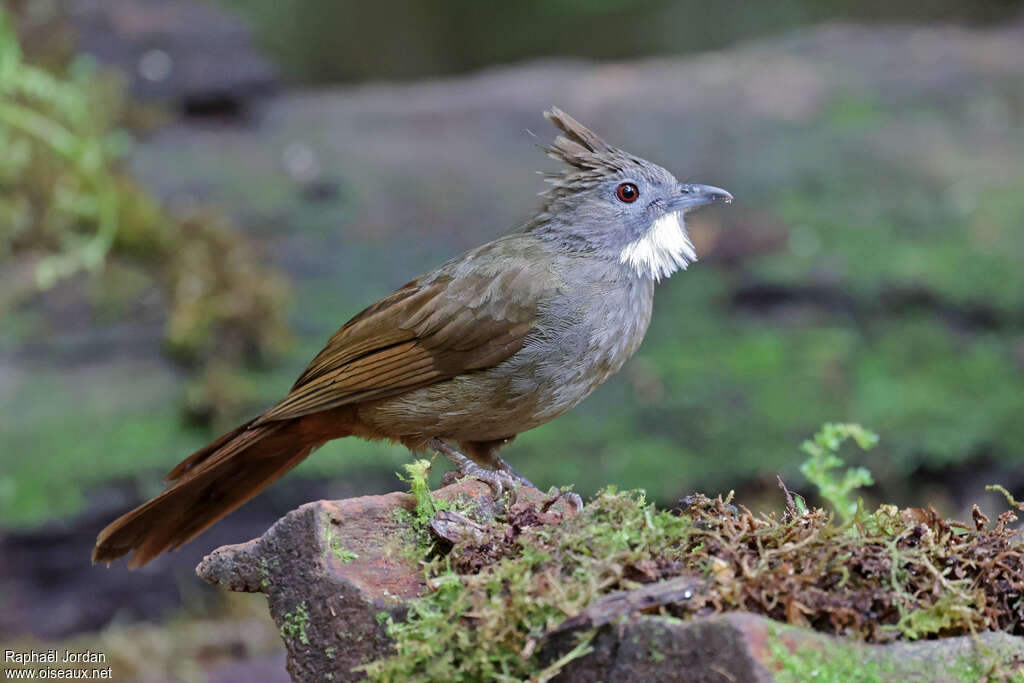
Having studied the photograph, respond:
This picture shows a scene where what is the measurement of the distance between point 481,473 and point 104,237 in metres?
5.10

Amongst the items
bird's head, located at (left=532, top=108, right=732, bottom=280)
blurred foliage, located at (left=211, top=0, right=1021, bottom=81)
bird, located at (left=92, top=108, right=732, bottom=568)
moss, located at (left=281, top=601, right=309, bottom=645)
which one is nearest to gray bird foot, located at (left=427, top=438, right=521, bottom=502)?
bird, located at (left=92, top=108, right=732, bottom=568)

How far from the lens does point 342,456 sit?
6.82 meters

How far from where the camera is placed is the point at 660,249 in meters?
4.14

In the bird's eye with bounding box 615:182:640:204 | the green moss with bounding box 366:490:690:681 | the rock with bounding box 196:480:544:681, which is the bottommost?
the rock with bounding box 196:480:544:681

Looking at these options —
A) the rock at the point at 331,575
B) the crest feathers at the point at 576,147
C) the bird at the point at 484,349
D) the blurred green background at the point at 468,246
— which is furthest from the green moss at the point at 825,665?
the blurred green background at the point at 468,246

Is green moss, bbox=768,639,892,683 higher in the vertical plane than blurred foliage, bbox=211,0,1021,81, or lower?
lower

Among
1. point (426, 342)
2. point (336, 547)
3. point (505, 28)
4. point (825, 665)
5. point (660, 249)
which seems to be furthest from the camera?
point (505, 28)

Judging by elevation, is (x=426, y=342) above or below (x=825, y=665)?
below

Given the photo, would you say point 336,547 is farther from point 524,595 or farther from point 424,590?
point 524,595

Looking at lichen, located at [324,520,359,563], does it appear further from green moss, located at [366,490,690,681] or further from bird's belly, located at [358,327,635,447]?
bird's belly, located at [358,327,635,447]

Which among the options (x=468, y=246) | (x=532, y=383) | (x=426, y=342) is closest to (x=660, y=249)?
(x=532, y=383)

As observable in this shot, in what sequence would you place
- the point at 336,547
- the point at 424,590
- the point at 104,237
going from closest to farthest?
the point at 424,590, the point at 336,547, the point at 104,237

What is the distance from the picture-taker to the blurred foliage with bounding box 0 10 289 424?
714cm

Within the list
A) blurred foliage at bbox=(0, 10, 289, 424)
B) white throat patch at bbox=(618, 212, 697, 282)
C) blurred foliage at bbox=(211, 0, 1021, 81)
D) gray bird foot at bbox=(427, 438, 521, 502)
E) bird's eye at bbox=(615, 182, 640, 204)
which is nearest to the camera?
gray bird foot at bbox=(427, 438, 521, 502)
